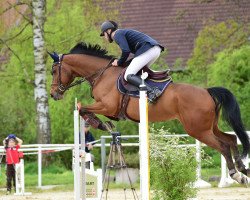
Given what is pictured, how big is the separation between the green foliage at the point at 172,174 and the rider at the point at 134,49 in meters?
0.81

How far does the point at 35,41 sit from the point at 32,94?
293cm

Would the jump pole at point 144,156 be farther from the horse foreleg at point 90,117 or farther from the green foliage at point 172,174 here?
the horse foreleg at point 90,117

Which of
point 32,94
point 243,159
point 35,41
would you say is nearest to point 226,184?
point 243,159

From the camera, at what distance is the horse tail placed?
43.9 feet

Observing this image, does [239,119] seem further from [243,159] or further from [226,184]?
[226,184]

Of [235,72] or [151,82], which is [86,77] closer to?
[151,82]

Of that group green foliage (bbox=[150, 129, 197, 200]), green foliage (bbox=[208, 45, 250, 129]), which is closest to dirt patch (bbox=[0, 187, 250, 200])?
green foliage (bbox=[150, 129, 197, 200])

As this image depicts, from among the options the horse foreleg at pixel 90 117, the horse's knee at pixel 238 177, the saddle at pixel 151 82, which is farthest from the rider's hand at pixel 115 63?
the horse's knee at pixel 238 177

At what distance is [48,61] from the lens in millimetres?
24516

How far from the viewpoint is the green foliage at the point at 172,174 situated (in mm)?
12672

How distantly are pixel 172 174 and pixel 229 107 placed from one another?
1.40 m

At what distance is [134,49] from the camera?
1353 cm

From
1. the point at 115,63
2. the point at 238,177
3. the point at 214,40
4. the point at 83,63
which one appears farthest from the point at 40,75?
the point at 238,177

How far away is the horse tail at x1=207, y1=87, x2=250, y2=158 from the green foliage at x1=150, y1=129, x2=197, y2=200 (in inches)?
39.5
